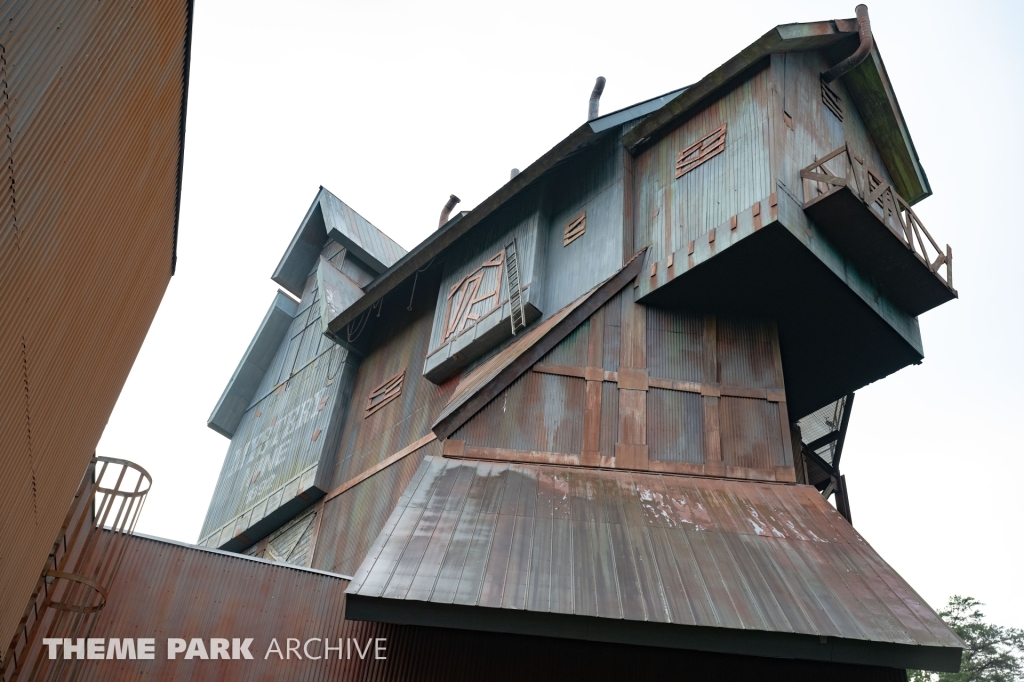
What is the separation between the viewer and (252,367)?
25578 millimetres

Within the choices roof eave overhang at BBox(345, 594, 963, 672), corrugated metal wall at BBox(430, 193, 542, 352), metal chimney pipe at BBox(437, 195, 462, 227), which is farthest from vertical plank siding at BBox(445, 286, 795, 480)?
metal chimney pipe at BBox(437, 195, 462, 227)

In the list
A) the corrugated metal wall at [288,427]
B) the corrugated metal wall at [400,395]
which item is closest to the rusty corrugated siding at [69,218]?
the corrugated metal wall at [400,395]

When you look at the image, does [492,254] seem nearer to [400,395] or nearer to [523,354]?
[400,395]

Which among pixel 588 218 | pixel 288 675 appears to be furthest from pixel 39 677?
pixel 588 218

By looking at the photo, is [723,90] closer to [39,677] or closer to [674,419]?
[674,419]

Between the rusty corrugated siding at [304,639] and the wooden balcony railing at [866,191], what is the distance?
6.72 m

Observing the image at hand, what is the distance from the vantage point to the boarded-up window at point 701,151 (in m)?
14.7

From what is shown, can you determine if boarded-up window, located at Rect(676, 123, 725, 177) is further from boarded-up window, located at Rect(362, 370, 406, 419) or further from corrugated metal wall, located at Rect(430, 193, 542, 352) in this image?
boarded-up window, located at Rect(362, 370, 406, 419)

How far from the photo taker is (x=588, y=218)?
54.1 ft

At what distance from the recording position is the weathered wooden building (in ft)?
31.9

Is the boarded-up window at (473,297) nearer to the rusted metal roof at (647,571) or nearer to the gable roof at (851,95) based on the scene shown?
the gable roof at (851,95)

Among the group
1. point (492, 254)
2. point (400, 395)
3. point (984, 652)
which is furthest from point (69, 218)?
point (984, 652)

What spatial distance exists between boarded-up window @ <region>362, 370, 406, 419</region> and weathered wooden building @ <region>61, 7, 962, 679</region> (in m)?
0.07

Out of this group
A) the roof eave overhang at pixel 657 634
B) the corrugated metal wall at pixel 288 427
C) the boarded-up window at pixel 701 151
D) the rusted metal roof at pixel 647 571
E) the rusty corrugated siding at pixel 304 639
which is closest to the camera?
the roof eave overhang at pixel 657 634
